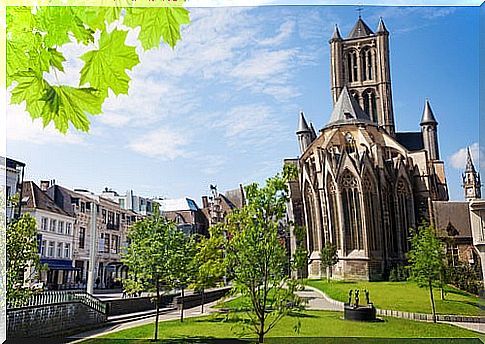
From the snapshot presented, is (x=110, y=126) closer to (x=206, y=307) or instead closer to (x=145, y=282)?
(x=145, y=282)

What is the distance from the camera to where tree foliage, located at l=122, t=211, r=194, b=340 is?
5.08m

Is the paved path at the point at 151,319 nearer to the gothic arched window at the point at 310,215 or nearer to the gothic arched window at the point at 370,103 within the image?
the gothic arched window at the point at 310,215

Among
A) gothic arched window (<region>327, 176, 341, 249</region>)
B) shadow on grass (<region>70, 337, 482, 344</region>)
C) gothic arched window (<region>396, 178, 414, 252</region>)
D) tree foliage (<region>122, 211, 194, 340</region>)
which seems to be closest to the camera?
shadow on grass (<region>70, 337, 482, 344</region>)

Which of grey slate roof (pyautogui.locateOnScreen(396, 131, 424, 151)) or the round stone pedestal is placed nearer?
the round stone pedestal

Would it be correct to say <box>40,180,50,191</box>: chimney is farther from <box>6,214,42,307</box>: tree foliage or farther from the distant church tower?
the distant church tower

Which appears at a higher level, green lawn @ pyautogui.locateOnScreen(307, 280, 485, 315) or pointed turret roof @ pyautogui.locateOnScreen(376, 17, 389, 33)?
pointed turret roof @ pyautogui.locateOnScreen(376, 17, 389, 33)

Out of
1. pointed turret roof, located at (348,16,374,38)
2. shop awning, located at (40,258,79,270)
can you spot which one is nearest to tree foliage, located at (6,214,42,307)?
shop awning, located at (40,258,79,270)

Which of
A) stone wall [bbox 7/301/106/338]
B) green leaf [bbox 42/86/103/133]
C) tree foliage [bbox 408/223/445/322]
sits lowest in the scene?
stone wall [bbox 7/301/106/338]

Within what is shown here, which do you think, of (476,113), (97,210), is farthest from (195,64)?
(476,113)

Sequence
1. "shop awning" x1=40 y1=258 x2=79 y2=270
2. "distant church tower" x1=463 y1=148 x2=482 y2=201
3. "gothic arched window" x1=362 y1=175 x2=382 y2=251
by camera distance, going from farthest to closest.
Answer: "gothic arched window" x1=362 y1=175 x2=382 y2=251
"shop awning" x1=40 y1=258 x2=79 y2=270
"distant church tower" x1=463 y1=148 x2=482 y2=201

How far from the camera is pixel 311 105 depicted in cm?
498

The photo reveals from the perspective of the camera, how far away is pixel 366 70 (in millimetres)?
6035

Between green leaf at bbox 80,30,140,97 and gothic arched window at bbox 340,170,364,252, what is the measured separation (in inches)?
204

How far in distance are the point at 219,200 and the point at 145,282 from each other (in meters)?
1.07
